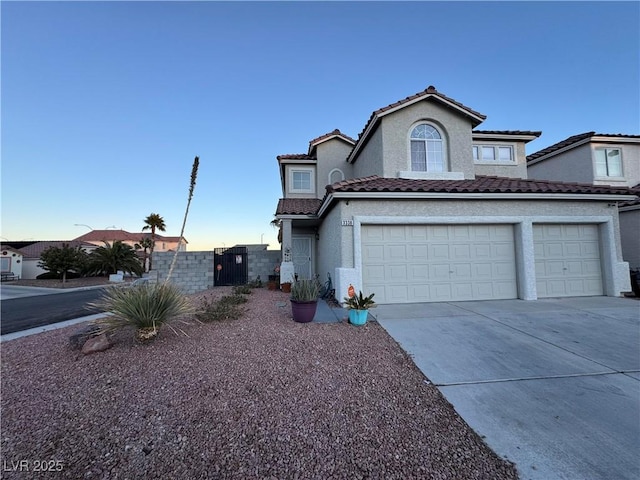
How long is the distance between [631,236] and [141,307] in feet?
60.8

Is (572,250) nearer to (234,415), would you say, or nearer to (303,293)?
(303,293)

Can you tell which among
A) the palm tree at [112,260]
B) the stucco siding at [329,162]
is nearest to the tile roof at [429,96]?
the stucco siding at [329,162]

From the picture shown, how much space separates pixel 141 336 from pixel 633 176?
22.6m

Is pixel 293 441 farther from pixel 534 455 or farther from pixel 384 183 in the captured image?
pixel 384 183

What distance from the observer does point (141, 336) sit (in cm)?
507

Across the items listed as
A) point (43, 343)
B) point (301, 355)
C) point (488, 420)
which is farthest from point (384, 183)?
point (43, 343)

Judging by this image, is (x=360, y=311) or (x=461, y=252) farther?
(x=461, y=252)

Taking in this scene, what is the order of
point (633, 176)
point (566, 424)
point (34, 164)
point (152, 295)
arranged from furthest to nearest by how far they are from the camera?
1. point (633, 176)
2. point (34, 164)
3. point (152, 295)
4. point (566, 424)

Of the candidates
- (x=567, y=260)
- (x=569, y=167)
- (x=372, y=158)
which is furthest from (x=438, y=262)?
(x=569, y=167)

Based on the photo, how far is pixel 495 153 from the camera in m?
13.5

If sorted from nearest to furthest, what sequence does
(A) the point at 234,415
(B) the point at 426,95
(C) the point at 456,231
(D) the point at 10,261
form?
(A) the point at 234,415 → (C) the point at 456,231 → (B) the point at 426,95 → (D) the point at 10,261

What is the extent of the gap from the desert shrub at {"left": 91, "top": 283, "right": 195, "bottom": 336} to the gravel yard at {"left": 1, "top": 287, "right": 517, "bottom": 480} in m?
0.48

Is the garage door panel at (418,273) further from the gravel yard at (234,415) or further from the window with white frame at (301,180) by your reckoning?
the window with white frame at (301,180)

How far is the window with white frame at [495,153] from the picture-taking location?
1351cm
